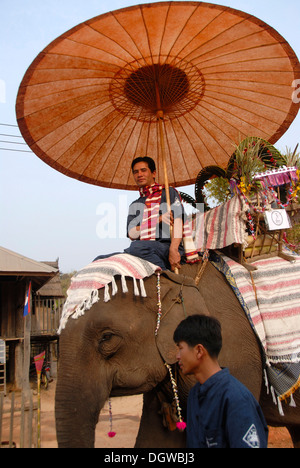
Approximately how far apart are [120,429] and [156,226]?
702cm

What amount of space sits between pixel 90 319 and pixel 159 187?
172 centimetres

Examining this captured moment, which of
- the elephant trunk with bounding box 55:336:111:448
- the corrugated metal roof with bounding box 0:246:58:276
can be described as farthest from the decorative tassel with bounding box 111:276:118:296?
the corrugated metal roof with bounding box 0:246:58:276

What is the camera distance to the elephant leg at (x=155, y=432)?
302cm

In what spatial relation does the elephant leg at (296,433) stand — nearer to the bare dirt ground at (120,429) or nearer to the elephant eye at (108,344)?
the bare dirt ground at (120,429)

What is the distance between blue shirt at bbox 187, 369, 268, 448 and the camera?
5.77ft

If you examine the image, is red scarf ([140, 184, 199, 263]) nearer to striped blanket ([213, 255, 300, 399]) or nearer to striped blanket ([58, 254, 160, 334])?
striped blanket ([213, 255, 300, 399])

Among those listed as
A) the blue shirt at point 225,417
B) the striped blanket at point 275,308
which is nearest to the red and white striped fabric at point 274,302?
the striped blanket at point 275,308

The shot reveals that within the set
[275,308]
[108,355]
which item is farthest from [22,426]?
[275,308]

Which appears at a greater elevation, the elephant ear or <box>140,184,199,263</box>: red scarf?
<box>140,184,199,263</box>: red scarf

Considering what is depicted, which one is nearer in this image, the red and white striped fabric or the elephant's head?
the elephant's head

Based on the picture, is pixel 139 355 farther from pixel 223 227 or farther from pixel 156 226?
pixel 223 227

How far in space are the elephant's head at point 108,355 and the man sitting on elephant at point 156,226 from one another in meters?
0.49

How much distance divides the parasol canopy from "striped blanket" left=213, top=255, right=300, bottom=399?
168cm
